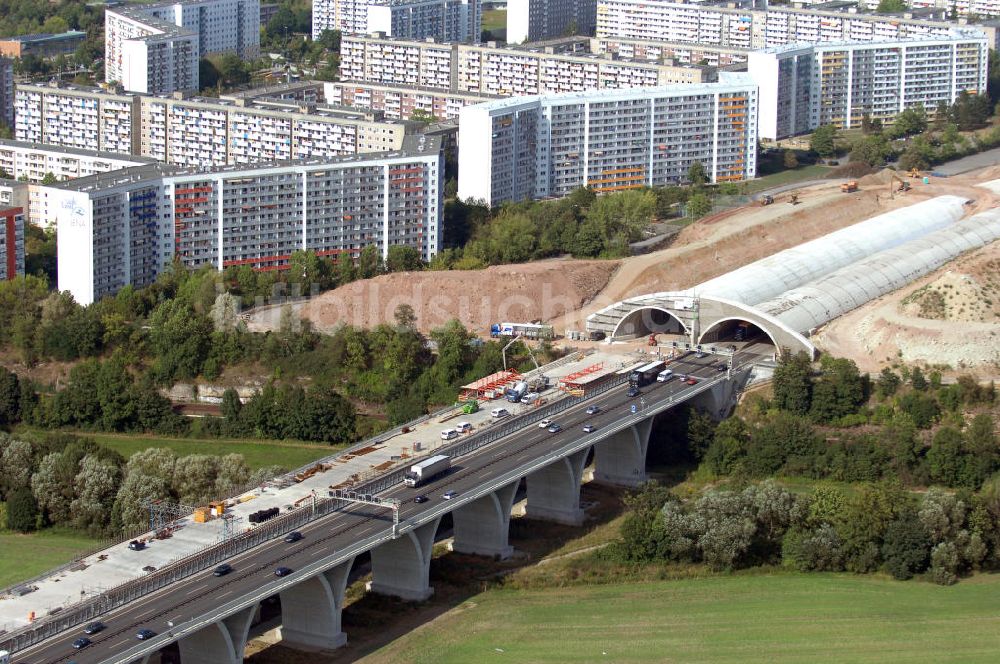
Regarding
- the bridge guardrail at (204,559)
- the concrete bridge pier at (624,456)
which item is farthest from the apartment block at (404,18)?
the bridge guardrail at (204,559)

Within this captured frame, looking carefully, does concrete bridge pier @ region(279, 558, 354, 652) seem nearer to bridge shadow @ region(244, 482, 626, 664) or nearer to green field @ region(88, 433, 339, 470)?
bridge shadow @ region(244, 482, 626, 664)

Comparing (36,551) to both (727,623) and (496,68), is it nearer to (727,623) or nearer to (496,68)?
(727,623)

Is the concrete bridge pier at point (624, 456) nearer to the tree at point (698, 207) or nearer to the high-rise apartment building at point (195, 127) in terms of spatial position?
the tree at point (698, 207)

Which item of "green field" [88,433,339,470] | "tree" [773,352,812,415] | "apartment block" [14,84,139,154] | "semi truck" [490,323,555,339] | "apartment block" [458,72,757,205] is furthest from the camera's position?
"apartment block" [14,84,139,154]

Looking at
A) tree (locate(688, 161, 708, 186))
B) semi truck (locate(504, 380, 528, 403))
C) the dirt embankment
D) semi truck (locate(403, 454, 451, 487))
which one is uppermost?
tree (locate(688, 161, 708, 186))

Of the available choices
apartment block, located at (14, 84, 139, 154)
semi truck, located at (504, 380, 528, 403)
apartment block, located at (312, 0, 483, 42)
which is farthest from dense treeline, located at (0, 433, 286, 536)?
apartment block, located at (312, 0, 483, 42)

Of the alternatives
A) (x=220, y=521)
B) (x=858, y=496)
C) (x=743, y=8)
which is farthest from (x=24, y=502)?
(x=743, y=8)

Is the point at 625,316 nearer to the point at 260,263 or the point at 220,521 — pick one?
the point at 260,263
